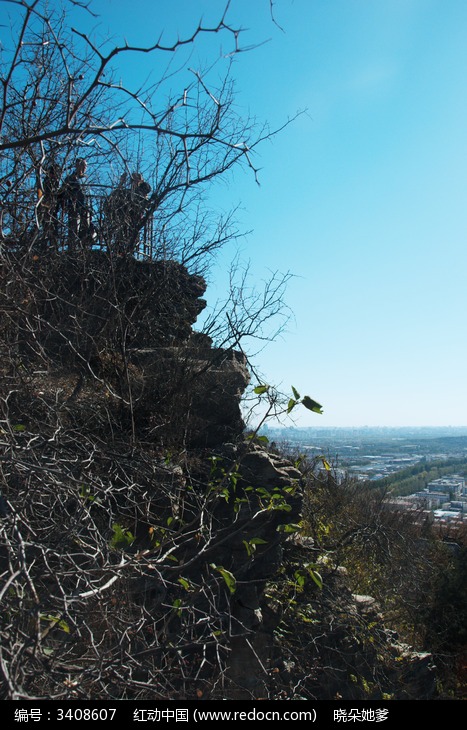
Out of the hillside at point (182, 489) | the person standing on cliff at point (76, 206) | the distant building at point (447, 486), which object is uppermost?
the person standing on cliff at point (76, 206)

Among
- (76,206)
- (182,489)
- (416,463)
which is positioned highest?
(76,206)

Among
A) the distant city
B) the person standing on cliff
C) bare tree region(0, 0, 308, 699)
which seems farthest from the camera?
the distant city

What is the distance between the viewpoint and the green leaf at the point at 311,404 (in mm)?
3570

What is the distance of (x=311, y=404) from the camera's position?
3600mm

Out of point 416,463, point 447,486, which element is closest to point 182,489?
point 447,486

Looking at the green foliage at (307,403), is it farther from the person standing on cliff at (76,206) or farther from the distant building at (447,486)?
the distant building at (447,486)

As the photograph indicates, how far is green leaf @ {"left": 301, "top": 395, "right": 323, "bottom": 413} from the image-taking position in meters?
3.57

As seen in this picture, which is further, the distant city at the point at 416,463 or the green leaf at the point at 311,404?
the distant city at the point at 416,463

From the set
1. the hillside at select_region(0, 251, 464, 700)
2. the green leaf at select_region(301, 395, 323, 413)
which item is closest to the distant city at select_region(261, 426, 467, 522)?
the hillside at select_region(0, 251, 464, 700)

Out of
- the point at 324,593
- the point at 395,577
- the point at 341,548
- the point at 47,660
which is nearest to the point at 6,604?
the point at 47,660

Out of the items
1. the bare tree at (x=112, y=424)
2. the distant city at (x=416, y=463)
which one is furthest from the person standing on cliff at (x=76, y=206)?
the distant city at (x=416, y=463)

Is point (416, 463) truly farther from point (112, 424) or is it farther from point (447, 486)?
point (112, 424)

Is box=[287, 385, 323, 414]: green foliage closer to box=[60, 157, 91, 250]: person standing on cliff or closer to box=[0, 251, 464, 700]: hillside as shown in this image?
box=[0, 251, 464, 700]: hillside
